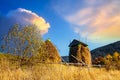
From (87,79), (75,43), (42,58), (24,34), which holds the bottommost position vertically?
(87,79)

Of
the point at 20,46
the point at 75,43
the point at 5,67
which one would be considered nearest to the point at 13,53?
the point at 20,46

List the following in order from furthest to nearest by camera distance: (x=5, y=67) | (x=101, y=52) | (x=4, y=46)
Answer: (x=101, y=52), (x=4, y=46), (x=5, y=67)

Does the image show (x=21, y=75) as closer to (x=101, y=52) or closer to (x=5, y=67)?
(x=5, y=67)

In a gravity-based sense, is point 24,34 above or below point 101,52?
below

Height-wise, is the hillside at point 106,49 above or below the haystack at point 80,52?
above

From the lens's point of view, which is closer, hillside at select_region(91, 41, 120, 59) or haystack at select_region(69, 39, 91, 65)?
haystack at select_region(69, 39, 91, 65)

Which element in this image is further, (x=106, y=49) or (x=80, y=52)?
(x=106, y=49)

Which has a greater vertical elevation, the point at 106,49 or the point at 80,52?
the point at 106,49

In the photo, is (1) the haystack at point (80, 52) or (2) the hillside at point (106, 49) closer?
(1) the haystack at point (80, 52)

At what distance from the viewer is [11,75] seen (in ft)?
31.4

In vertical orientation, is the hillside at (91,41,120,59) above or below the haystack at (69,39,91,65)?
above

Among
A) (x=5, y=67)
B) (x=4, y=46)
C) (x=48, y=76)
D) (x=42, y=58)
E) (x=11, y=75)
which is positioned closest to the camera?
(x=11, y=75)

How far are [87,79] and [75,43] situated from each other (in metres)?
38.1

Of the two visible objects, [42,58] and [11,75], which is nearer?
[11,75]
